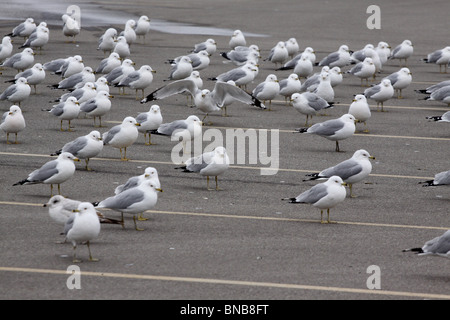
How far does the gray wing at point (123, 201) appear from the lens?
11.1m

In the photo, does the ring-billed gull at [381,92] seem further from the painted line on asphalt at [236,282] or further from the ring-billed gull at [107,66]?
the painted line on asphalt at [236,282]

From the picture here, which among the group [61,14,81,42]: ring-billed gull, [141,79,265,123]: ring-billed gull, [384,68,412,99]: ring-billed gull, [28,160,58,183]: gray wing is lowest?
[28,160,58,183]: gray wing

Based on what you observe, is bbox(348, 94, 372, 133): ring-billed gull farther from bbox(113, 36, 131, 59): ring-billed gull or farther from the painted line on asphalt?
bbox(113, 36, 131, 59): ring-billed gull

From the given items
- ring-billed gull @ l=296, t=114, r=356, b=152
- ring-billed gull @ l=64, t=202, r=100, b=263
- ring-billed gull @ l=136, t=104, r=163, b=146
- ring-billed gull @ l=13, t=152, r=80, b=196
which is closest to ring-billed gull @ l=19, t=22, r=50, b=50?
ring-billed gull @ l=136, t=104, r=163, b=146

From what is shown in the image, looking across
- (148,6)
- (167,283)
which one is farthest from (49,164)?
(148,6)

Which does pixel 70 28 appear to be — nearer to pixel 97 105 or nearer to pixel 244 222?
pixel 97 105

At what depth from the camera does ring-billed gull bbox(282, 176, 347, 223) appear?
11.7 meters

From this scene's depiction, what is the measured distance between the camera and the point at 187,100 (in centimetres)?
2056

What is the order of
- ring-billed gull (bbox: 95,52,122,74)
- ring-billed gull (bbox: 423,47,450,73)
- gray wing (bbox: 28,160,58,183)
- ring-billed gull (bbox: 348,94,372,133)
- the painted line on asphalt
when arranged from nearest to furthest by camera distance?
1. the painted line on asphalt
2. gray wing (bbox: 28,160,58,183)
3. ring-billed gull (bbox: 348,94,372,133)
4. ring-billed gull (bbox: 95,52,122,74)
5. ring-billed gull (bbox: 423,47,450,73)

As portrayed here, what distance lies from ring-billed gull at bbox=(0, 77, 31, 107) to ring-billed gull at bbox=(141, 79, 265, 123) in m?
2.53

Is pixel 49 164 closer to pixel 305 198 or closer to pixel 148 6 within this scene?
pixel 305 198

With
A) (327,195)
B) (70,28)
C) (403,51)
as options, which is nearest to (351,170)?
(327,195)

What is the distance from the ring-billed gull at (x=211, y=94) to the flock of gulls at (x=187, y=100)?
2cm
